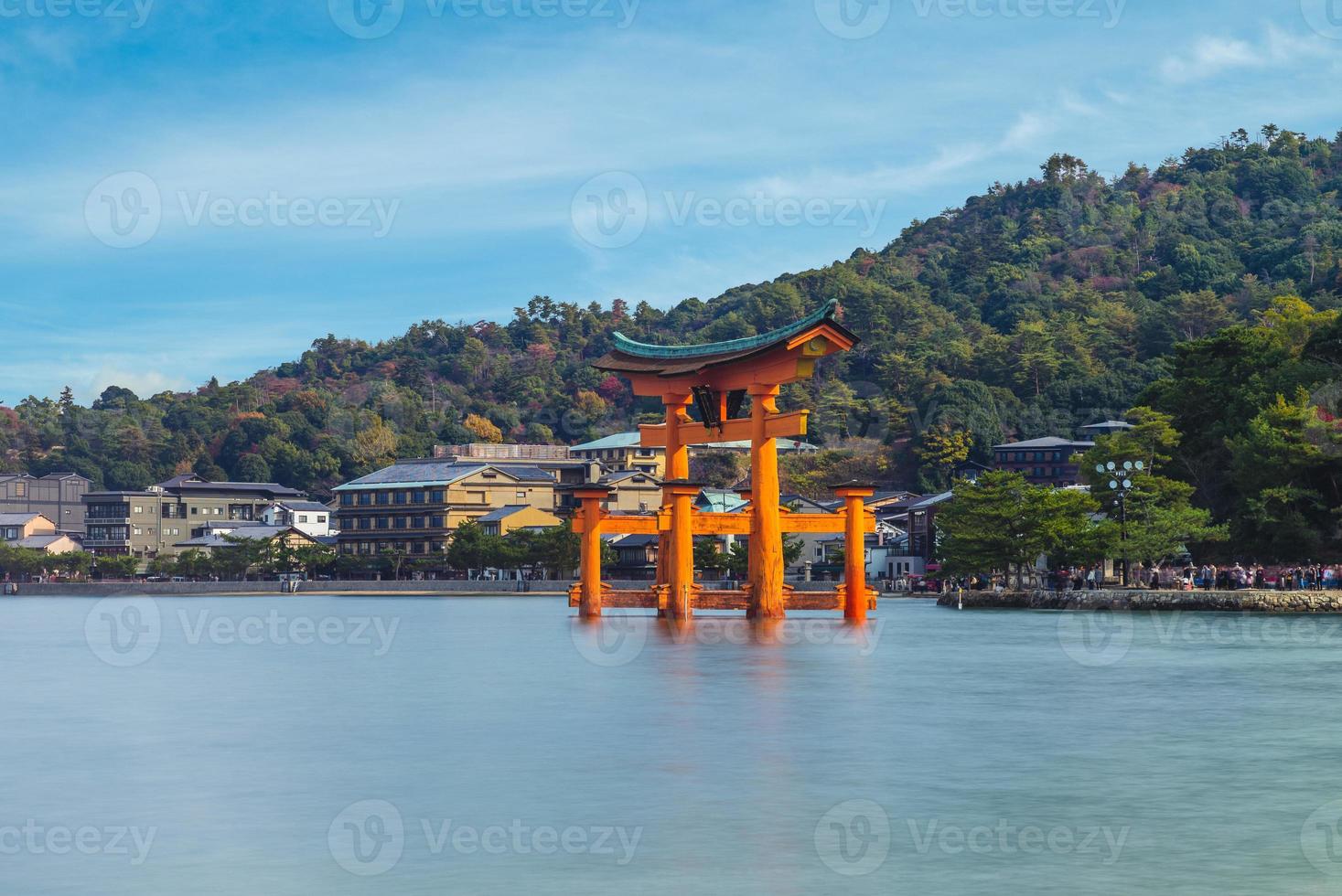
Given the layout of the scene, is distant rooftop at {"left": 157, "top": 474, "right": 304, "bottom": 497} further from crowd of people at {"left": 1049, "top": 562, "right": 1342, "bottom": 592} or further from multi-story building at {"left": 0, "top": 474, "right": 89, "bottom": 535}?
Answer: crowd of people at {"left": 1049, "top": 562, "right": 1342, "bottom": 592}

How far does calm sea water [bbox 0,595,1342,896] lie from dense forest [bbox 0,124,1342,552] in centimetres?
3536

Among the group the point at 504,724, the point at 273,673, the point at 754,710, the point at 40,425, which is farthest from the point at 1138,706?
the point at 40,425

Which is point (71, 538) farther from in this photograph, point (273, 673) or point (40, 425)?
point (273, 673)

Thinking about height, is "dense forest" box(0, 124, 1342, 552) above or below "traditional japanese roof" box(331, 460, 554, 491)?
above

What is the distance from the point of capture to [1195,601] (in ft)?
172

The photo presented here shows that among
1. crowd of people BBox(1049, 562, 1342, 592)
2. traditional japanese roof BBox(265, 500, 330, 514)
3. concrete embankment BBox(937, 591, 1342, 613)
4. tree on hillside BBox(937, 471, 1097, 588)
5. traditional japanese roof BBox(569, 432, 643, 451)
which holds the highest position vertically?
traditional japanese roof BBox(569, 432, 643, 451)

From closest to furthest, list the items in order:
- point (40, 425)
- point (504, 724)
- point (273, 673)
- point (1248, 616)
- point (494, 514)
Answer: point (504, 724) < point (273, 673) < point (1248, 616) < point (494, 514) < point (40, 425)

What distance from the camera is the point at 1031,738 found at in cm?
2200

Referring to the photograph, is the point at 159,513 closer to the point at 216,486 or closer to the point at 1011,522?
the point at 216,486

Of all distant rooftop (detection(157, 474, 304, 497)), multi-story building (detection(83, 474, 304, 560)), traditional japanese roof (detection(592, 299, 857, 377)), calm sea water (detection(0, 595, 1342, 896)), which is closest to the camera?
calm sea water (detection(0, 595, 1342, 896))

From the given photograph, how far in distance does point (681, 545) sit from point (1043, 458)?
58.5 meters

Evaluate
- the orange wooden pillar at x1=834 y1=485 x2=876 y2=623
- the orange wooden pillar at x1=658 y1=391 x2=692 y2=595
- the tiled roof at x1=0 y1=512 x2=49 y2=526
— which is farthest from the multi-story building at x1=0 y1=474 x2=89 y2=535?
the orange wooden pillar at x1=834 y1=485 x2=876 y2=623

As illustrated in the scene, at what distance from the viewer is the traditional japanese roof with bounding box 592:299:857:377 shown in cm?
4209

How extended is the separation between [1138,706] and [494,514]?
7596cm
